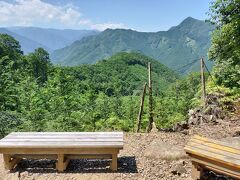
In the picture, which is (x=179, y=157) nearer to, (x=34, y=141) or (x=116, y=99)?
(x=34, y=141)

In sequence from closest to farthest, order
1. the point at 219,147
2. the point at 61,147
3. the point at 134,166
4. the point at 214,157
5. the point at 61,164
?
the point at 214,157 → the point at 219,147 → the point at 61,147 → the point at 61,164 → the point at 134,166

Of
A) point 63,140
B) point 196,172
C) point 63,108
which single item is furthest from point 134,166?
point 63,108

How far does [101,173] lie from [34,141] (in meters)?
1.52

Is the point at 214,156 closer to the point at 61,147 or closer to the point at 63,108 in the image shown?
the point at 61,147

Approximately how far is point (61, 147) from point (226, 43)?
11.9 meters

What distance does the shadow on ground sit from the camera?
664 cm

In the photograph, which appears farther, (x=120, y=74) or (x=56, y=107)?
(x=120, y=74)

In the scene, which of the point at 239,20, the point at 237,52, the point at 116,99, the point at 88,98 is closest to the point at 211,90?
the point at 237,52

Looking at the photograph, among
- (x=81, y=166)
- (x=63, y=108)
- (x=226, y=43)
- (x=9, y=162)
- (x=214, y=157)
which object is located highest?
(x=226, y=43)

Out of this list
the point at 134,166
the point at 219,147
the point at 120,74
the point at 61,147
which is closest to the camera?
the point at 219,147

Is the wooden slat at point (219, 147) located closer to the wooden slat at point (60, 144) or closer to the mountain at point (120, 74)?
the wooden slat at point (60, 144)

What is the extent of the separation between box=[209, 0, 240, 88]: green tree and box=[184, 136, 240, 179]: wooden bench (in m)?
8.41

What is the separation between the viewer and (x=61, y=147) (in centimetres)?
634

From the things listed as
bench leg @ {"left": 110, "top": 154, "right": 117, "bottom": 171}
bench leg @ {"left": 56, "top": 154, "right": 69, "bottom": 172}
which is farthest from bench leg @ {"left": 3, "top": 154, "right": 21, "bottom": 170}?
bench leg @ {"left": 110, "top": 154, "right": 117, "bottom": 171}
